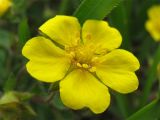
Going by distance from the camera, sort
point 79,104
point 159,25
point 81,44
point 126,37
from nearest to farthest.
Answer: point 79,104 < point 81,44 < point 126,37 < point 159,25

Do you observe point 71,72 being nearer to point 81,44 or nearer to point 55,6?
point 81,44

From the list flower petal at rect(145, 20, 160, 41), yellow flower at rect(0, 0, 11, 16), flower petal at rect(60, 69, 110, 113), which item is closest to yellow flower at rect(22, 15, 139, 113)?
flower petal at rect(60, 69, 110, 113)

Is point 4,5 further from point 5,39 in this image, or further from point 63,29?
point 63,29

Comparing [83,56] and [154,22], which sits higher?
[83,56]

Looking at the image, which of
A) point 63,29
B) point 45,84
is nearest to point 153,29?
point 45,84

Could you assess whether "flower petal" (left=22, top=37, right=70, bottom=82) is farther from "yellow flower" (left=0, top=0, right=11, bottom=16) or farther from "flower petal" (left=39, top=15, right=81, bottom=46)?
"yellow flower" (left=0, top=0, right=11, bottom=16)

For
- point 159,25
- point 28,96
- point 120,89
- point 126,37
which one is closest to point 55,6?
point 159,25

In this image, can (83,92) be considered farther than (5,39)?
No

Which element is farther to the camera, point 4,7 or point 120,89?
point 4,7
